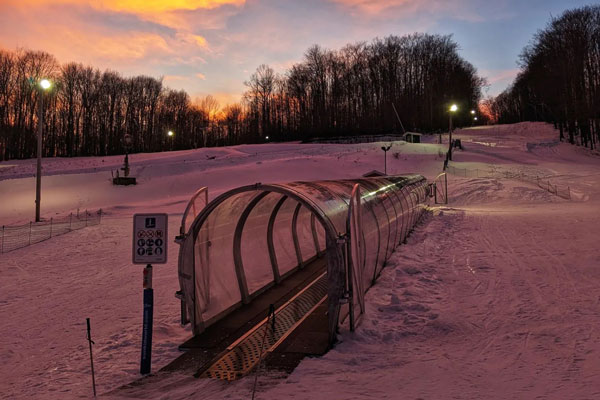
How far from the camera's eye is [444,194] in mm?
27688

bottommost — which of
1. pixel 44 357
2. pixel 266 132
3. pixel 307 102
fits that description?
pixel 44 357

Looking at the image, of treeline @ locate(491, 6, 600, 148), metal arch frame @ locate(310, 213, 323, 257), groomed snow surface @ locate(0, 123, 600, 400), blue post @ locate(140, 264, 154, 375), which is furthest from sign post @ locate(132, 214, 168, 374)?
treeline @ locate(491, 6, 600, 148)

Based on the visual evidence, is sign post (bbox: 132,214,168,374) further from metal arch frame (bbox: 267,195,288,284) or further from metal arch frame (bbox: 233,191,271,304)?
metal arch frame (bbox: 267,195,288,284)

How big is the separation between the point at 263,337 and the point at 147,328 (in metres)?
1.76

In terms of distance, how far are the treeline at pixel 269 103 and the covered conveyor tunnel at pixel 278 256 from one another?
6979cm

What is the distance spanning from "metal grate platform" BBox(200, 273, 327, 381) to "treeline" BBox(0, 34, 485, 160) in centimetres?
7167

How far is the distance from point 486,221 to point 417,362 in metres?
13.1

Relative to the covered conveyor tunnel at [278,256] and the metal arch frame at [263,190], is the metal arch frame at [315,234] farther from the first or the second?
the metal arch frame at [263,190]

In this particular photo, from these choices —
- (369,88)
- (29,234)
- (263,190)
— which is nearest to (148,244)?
(263,190)

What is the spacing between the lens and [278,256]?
32.4 feet

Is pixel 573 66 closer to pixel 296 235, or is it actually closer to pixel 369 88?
pixel 369 88

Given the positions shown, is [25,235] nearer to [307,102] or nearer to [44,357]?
[44,357]

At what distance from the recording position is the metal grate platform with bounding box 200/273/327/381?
17.0ft

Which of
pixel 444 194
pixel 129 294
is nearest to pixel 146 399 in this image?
pixel 129 294
